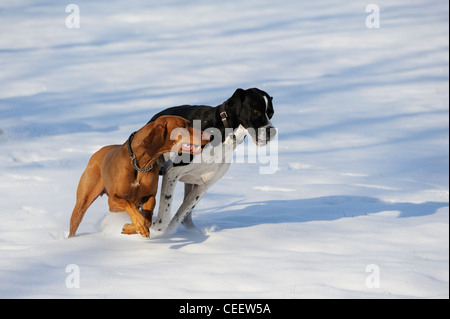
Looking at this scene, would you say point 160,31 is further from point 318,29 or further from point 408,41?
point 408,41

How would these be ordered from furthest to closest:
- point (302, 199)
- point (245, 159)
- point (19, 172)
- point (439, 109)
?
point (439, 109), point (245, 159), point (19, 172), point (302, 199)

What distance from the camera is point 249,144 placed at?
1148cm

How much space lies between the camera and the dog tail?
234 inches

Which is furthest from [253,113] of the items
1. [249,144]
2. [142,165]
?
[249,144]

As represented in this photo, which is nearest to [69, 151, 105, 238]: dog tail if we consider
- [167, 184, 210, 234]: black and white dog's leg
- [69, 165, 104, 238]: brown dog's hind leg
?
[69, 165, 104, 238]: brown dog's hind leg

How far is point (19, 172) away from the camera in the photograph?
29.6 feet

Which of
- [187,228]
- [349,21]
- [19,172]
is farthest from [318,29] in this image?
[187,228]

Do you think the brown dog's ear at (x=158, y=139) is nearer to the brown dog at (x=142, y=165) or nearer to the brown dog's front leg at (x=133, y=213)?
the brown dog at (x=142, y=165)

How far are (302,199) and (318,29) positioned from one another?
44.7 ft

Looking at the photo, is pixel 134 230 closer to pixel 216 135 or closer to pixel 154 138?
pixel 154 138

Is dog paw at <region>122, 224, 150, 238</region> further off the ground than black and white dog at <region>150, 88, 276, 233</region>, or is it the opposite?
black and white dog at <region>150, 88, 276, 233</region>

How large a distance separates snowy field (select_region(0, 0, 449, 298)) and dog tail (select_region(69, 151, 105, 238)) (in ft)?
0.67

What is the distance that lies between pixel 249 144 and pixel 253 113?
577 cm

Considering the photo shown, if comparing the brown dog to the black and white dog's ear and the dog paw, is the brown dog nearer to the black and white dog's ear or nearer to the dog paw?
the dog paw
